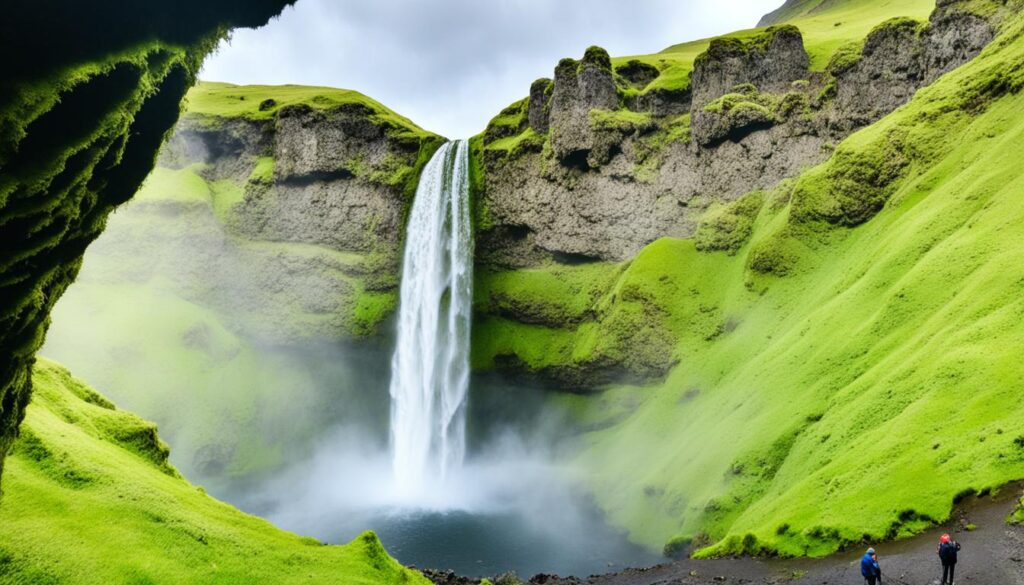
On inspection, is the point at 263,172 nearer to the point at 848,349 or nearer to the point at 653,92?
the point at 653,92

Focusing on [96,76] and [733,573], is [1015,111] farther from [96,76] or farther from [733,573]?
[96,76]

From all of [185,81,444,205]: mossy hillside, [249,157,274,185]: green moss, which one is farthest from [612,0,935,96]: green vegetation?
[249,157,274,185]: green moss

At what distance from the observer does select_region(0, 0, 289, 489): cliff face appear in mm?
10398

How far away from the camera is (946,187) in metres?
60.9

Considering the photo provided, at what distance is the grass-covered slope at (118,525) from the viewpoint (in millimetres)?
19016

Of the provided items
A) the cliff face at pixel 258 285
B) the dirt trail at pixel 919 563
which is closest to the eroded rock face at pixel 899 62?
the cliff face at pixel 258 285

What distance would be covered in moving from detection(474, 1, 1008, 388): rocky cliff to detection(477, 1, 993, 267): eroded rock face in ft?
0.56

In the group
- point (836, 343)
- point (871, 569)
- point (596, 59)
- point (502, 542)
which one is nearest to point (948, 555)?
point (871, 569)

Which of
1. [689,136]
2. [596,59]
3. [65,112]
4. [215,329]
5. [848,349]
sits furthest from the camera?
[215,329]

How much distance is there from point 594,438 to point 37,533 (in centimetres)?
7024

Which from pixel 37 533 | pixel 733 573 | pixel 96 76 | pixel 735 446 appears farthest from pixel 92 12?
pixel 735 446

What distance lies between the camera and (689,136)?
102188 mm

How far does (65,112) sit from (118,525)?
14.0 metres

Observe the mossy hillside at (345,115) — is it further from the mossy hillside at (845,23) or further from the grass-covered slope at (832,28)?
the mossy hillside at (845,23)
